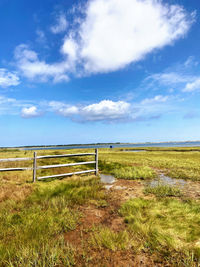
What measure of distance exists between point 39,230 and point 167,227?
3155mm

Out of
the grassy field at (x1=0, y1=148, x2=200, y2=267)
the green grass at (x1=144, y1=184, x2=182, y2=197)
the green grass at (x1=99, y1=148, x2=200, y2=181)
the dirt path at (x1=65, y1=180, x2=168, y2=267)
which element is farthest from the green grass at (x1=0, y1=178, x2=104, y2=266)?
the green grass at (x1=99, y1=148, x2=200, y2=181)

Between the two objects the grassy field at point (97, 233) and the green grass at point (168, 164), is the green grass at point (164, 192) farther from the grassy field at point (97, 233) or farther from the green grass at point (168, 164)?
the green grass at point (168, 164)

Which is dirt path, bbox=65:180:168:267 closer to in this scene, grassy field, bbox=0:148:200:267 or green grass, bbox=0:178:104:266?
grassy field, bbox=0:148:200:267

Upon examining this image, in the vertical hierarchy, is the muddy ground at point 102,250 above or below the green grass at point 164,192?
above

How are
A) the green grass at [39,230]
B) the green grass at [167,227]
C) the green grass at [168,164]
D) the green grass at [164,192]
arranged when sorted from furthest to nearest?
1. the green grass at [168,164]
2. the green grass at [164,192]
3. the green grass at [167,227]
4. the green grass at [39,230]

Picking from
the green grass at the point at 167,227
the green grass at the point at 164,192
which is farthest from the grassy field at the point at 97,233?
the green grass at the point at 164,192

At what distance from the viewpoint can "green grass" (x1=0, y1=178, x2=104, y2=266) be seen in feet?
8.86

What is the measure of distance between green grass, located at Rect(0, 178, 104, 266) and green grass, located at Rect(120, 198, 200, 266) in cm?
157

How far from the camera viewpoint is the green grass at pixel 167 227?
294cm

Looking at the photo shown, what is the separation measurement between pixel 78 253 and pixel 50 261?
22.9 inches

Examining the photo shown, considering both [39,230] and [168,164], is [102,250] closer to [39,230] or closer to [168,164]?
[39,230]

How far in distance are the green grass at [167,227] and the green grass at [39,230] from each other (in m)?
1.57

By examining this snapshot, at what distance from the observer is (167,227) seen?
3791mm

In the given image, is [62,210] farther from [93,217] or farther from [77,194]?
[77,194]
